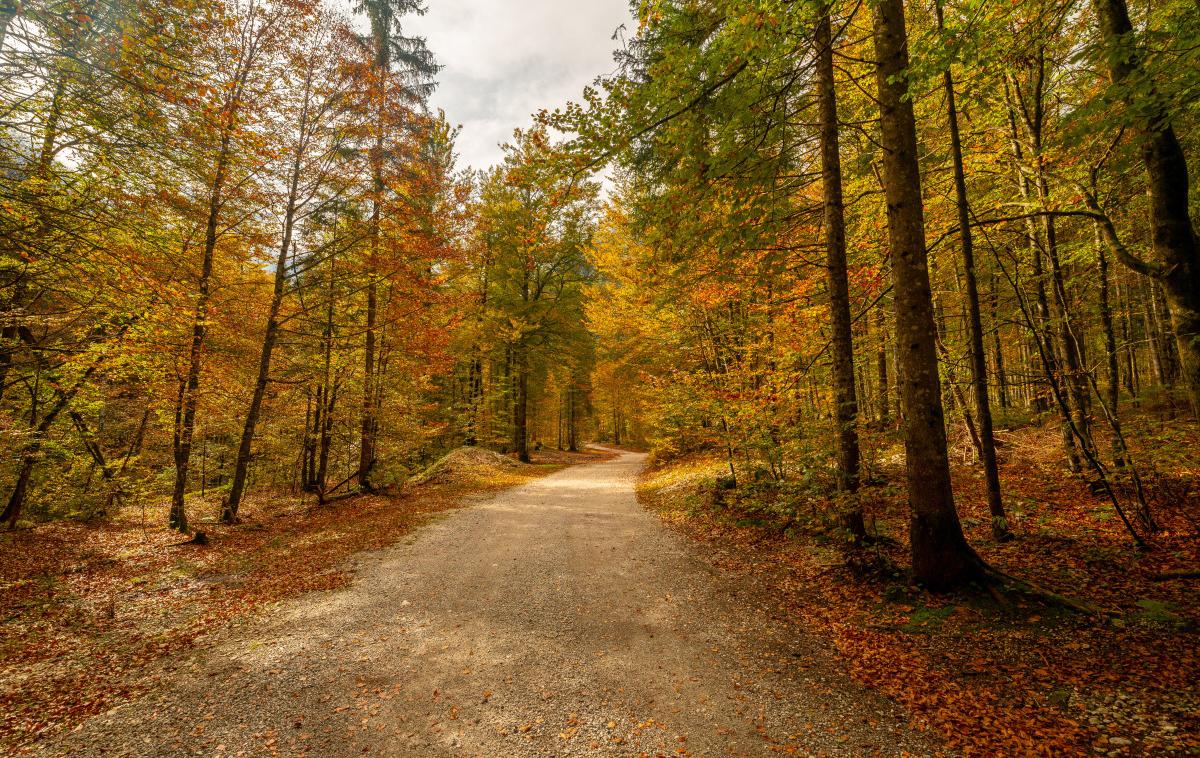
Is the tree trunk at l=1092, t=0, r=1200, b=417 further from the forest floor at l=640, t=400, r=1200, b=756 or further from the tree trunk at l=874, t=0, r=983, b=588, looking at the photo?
the tree trunk at l=874, t=0, r=983, b=588

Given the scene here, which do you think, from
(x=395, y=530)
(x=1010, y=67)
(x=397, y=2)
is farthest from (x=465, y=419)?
(x=1010, y=67)

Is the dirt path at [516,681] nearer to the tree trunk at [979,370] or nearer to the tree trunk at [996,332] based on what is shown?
the tree trunk at [979,370]

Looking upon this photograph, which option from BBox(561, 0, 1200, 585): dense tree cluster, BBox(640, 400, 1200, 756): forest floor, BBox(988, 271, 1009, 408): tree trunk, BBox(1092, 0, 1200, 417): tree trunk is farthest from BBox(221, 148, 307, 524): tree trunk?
BBox(1092, 0, 1200, 417): tree trunk

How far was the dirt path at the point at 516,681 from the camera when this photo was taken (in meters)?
3.25

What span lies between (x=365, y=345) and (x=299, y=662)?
11.8 metres

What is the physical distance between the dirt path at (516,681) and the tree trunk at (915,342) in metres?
1.92

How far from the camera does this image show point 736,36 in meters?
4.38

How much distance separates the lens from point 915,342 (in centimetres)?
488

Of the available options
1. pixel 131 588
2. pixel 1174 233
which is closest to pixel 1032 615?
pixel 1174 233

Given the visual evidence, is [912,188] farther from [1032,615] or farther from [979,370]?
[1032,615]

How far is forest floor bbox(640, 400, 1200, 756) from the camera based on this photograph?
293 centimetres

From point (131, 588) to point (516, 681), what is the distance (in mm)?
6710

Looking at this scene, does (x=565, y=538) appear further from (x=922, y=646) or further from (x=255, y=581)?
(x=922, y=646)

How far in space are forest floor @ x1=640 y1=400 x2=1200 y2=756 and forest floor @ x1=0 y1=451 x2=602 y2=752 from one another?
687 cm
